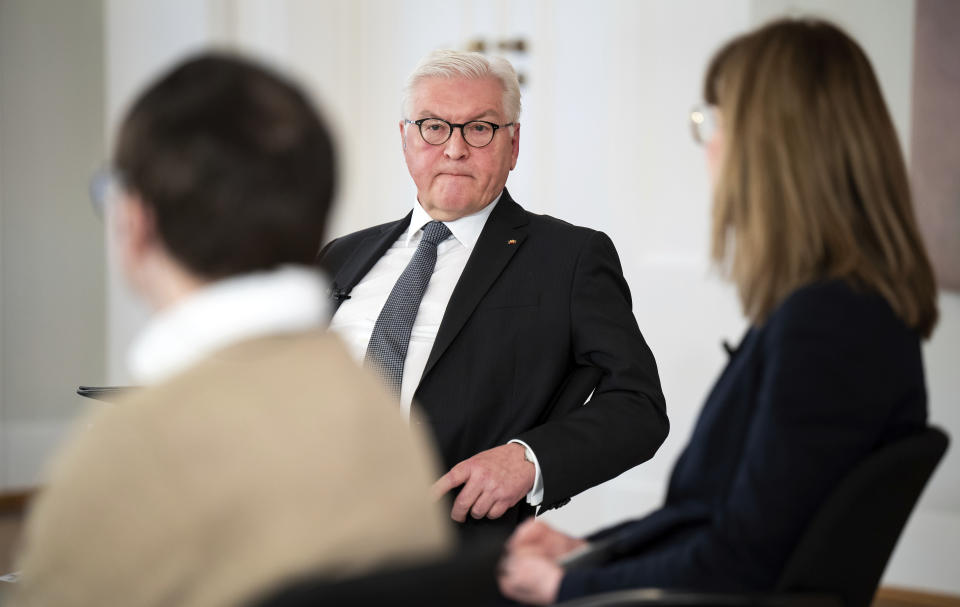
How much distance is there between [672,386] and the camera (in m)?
4.06

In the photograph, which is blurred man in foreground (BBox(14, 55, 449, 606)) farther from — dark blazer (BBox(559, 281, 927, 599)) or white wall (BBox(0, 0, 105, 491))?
white wall (BBox(0, 0, 105, 491))

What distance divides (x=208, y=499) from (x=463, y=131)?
1.57 meters

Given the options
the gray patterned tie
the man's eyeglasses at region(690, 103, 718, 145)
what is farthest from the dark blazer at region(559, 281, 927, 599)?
the gray patterned tie

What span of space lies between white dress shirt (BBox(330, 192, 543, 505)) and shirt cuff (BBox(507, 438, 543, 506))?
0.29 m

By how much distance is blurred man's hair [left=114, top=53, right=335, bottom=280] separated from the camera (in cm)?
102

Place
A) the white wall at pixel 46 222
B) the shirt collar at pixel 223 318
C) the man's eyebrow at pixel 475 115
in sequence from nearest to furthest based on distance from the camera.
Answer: the shirt collar at pixel 223 318, the man's eyebrow at pixel 475 115, the white wall at pixel 46 222

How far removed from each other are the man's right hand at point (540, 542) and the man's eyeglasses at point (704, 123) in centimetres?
62

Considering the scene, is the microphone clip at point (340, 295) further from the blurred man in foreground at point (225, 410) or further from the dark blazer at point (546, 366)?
the blurred man in foreground at point (225, 410)

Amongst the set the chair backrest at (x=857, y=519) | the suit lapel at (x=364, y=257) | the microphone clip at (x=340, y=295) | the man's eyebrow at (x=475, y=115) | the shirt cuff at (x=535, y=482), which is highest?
the man's eyebrow at (x=475, y=115)

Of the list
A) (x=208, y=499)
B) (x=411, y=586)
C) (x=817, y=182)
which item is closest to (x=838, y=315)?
(x=817, y=182)

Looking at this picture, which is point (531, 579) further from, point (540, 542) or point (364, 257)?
point (364, 257)

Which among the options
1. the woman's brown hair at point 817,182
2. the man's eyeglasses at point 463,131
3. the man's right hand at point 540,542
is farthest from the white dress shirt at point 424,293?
the woman's brown hair at point 817,182

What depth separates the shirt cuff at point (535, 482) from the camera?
2.01 m

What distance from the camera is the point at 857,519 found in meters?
1.35
